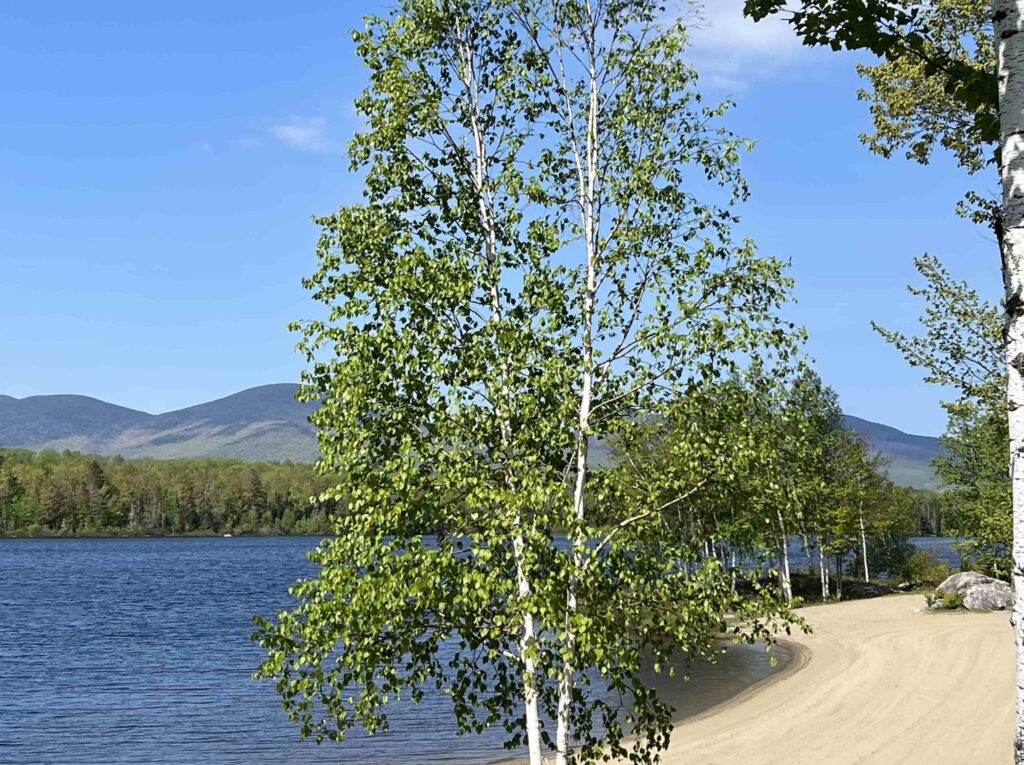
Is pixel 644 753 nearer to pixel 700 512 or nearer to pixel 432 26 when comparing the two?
pixel 700 512

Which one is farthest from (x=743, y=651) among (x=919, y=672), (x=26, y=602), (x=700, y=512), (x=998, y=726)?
(x=26, y=602)

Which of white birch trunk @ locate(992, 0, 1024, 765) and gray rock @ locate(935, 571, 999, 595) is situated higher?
white birch trunk @ locate(992, 0, 1024, 765)

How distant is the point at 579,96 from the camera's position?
15.2 meters

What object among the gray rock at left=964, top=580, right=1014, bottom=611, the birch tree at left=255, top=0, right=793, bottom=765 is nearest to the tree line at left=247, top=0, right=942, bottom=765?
the birch tree at left=255, top=0, right=793, bottom=765

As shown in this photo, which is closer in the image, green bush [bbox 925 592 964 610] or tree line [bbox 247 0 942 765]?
tree line [bbox 247 0 942 765]

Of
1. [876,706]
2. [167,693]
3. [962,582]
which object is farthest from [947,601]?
[167,693]

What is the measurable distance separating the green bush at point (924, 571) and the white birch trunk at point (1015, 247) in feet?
213

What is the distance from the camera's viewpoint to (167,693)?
4356 centimetres

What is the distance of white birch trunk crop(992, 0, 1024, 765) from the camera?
627 cm

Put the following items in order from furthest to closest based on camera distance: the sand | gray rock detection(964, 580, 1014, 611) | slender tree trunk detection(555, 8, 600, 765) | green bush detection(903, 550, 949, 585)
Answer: green bush detection(903, 550, 949, 585) → gray rock detection(964, 580, 1014, 611) → the sand → slender tree trunk detection(555, 8, 600, 765)

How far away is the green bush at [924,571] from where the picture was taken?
6763 centimetres

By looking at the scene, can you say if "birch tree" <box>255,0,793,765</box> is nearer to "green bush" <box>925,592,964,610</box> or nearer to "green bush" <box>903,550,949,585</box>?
"green bush" <box>925,592,964,610</box>

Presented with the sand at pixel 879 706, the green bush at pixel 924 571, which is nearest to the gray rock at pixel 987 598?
the sand at pixel 879 706

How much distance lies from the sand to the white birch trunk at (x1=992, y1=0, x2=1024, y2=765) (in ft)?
62.0
